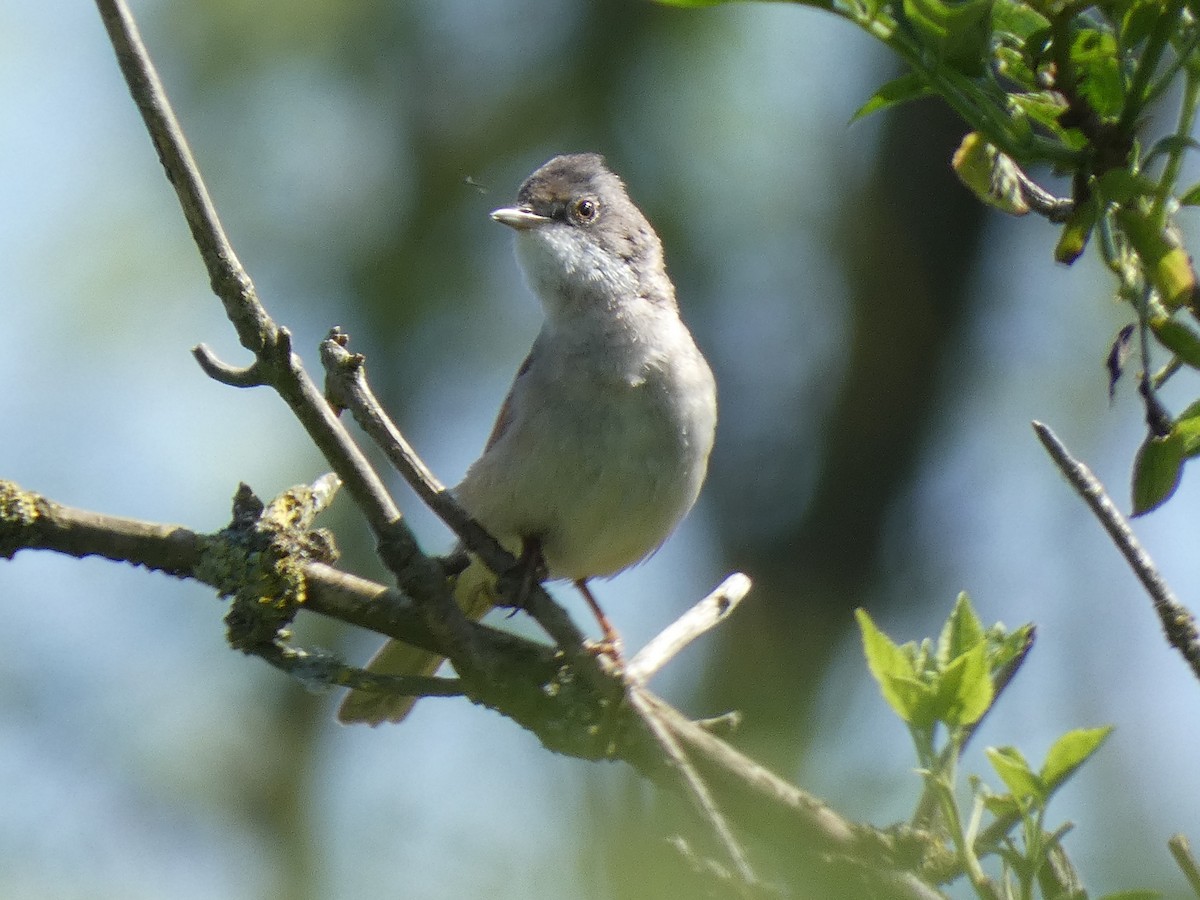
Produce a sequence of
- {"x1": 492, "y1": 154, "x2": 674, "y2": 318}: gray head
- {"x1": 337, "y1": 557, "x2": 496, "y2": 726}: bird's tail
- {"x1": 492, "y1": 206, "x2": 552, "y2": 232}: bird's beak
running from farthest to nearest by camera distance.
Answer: {"x1": 492, "y1": 206, "x2": 552, "y2": 232}: bird's beak → {"x1": 492, "y1": 154, "x2": 674, "y2": 318}: gray head → {"x1": 337, "y1": 557, "x2": 496, "y2": 726}: bird's tail

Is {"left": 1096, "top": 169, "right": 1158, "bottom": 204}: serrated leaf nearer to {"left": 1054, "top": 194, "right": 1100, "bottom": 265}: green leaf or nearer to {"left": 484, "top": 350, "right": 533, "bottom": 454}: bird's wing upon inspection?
{"left": 1054, "top": 194, "right": 1100, "bottom": 265}: green leaf

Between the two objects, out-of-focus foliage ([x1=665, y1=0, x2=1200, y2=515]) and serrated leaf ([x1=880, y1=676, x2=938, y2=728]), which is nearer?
out-of-focus foliage ([x1=665, y1=0, x2=1200, y2=515])

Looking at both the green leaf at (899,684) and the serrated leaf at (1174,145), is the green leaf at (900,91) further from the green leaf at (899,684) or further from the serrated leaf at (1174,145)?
the green leaf at (899,684)

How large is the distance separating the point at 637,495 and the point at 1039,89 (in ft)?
10.4

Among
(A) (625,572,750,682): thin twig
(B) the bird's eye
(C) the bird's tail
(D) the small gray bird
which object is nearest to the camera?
(A) (625,572,750,682): thin twig

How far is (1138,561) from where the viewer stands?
1.24 metres

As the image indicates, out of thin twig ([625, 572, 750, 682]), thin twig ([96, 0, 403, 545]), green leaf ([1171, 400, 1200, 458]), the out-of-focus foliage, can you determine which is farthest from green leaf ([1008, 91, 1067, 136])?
thin twig ([96, 0, 403, 545])

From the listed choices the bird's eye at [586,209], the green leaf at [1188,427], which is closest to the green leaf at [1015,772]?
the green leaf at [1188,427]

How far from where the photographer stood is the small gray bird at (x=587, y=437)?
4363mm

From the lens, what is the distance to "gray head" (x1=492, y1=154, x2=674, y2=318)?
4914 mm

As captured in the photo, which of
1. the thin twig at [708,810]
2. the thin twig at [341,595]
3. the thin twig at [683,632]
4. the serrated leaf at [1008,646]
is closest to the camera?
the thin twig at [708,810]

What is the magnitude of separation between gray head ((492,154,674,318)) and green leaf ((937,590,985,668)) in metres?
3.50

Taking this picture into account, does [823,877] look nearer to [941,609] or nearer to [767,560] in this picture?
[941,609]

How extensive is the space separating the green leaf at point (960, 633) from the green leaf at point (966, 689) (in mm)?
36
